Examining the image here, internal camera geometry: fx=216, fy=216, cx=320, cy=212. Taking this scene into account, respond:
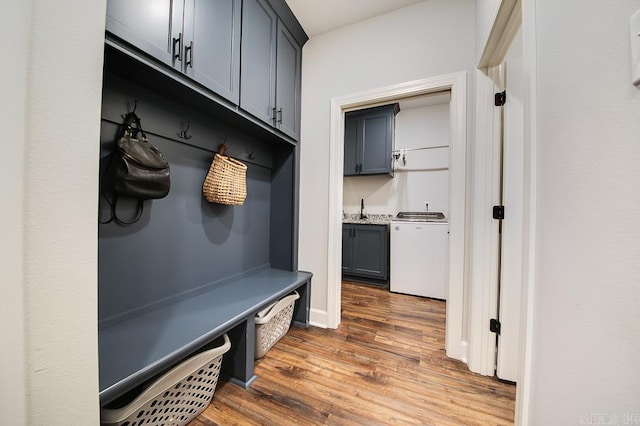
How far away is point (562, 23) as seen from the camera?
1.89ft

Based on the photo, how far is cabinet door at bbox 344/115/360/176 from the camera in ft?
11.0

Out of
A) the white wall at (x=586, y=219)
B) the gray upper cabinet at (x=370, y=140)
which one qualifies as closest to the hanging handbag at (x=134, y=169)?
the white wall at (x=586, y=219)

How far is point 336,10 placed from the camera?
1769 millimetres

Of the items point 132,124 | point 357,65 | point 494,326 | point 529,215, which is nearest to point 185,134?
point 132,124

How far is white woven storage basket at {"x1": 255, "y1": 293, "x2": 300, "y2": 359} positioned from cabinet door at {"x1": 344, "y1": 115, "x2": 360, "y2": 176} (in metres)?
2.20

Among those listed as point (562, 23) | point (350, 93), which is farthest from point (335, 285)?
point (562, 23)

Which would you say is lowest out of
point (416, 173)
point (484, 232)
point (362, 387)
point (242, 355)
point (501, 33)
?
point (362, 387)

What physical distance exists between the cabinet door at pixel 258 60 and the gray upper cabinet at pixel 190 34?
0.20 feet

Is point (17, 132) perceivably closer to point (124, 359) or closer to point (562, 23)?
point (124, 359)

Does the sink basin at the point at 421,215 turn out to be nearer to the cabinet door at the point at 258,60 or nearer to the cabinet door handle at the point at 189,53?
the cabinet door at the point at 258,60

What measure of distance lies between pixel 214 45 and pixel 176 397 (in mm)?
1768

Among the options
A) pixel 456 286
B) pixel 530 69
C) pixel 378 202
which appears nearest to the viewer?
pixel 530 69

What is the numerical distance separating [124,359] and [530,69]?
1.78 meters

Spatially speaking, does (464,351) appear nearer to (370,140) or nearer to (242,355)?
(242,355)
